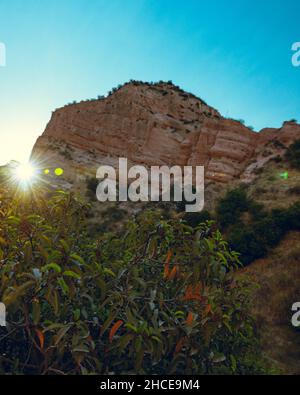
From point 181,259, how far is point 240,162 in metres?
35.2

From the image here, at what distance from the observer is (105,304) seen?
3504mm

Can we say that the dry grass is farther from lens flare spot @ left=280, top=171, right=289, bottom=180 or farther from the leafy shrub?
the leafy shrub

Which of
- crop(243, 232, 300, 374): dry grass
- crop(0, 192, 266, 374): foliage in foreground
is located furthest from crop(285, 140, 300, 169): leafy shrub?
crop(0, 192, 266, 374): foliage in foreground

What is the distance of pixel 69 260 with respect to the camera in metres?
2.86

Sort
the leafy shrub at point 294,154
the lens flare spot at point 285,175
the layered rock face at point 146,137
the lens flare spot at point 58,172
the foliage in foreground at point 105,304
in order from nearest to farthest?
the foliage in foreground at point 105,304 < the lens flare spot at point 285,175 < the leafy shrub at point 294,154 < the lens flare spot at point 58,172 < the layered rock face at point 146,137

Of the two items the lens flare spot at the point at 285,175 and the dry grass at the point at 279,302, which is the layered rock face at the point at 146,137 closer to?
the lens flare spot at the point at 285,175

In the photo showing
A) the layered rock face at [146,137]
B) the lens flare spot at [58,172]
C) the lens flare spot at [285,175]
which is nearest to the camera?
the lens flare spot at [285,175]

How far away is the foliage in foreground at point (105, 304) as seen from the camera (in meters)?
2.75

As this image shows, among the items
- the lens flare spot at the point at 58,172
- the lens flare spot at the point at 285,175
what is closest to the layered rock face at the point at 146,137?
the lens flare spot at the point at 58,172

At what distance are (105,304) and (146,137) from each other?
36.0m

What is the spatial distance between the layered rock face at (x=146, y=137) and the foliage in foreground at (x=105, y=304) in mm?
31435
